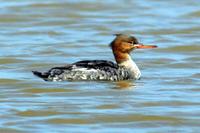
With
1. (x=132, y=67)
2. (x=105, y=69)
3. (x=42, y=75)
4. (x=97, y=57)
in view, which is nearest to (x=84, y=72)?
(x=105, y=69)

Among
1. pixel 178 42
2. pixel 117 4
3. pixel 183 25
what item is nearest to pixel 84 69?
pixel 178 42

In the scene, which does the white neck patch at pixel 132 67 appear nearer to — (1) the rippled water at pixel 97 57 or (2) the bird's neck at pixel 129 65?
(2) the bird's neck at pixel 129 65

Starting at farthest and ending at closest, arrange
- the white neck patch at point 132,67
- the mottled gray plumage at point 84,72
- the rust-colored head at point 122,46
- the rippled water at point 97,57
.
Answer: the rust-colored head at point 122,46 < the white neck patch at point 132,67 < the mottled gray plumage at point 84,72 < the rippled water at point 97,57

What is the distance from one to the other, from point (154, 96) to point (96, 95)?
0.80m

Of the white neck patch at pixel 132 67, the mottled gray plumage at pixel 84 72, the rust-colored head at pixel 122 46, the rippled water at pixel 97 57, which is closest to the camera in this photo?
the rippled water at pixel 97 57

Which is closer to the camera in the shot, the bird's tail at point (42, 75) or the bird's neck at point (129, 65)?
the bird's tail at point (42, 75)

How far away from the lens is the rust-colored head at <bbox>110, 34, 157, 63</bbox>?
16391mm

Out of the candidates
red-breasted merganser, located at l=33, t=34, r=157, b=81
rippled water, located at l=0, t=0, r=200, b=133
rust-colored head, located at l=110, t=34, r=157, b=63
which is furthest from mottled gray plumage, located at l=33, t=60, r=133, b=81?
rust-colored head, located at l=110, t=34, r=157, b=63

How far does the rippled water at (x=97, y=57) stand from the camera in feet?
42.9

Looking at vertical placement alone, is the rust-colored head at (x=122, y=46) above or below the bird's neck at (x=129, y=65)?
above

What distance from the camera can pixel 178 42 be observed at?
775 inches

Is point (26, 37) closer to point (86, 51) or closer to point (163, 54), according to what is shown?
point (86, 51)

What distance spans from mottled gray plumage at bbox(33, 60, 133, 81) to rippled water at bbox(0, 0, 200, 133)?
0.55ft

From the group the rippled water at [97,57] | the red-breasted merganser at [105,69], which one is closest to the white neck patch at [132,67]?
the red-breasted merganser at [105,69]
